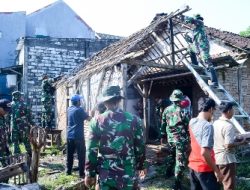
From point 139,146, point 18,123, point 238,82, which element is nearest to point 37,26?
point 18,123

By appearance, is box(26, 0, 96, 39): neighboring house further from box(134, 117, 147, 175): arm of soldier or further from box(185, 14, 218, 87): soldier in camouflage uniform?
box(134, 117, 147, 175): arm of soldier

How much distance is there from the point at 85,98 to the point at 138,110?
2.18m

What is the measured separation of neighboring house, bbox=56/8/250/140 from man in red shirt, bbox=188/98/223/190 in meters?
4.04

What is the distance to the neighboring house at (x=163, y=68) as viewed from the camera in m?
9.72

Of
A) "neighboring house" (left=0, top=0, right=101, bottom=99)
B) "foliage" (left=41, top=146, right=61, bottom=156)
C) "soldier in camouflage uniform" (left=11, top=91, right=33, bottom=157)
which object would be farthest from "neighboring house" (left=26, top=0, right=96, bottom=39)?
"soldier in camouflage uniform" (left=11, top=91, right=33, bottom=157)

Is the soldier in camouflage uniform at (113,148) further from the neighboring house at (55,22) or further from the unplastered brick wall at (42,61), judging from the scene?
the neighboring house at (55,22)

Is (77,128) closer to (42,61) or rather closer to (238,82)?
(238,82)

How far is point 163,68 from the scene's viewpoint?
31.0ft

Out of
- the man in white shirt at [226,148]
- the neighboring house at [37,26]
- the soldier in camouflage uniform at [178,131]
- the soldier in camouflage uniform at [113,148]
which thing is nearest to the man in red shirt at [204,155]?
the man in white shirt at [226,148]

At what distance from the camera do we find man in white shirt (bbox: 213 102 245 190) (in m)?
5.24

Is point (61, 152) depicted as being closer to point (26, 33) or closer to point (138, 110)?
point (138, 110)

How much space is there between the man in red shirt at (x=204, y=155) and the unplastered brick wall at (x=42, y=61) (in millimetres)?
14775

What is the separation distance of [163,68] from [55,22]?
19627mm

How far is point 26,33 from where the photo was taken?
90.0 feet
